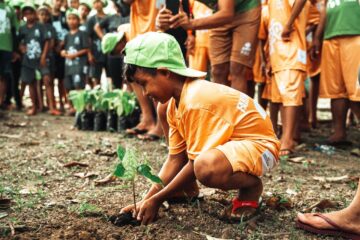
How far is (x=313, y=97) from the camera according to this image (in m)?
5.75

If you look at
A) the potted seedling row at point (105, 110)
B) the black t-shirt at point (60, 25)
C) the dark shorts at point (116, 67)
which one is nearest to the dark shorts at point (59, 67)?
the black t-shirt at point (60, 25)

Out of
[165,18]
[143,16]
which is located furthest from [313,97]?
[165,18]

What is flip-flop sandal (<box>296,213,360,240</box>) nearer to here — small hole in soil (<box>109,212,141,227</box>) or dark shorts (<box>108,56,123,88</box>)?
small hole in soil (<box>109,212,141,227</box>)

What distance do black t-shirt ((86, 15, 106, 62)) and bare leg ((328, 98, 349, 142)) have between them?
427 cm

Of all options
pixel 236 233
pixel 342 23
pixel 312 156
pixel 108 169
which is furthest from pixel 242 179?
pixel 342 23

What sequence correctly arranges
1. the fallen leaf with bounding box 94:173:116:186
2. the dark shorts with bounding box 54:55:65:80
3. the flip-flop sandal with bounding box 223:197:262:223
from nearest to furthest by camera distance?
the flip-flop sandal with bounding box 223:197:262:223 < the fallen leaf with bounding box 94:173:116:186 < the dark shorts with bounding box 54:55:65:80

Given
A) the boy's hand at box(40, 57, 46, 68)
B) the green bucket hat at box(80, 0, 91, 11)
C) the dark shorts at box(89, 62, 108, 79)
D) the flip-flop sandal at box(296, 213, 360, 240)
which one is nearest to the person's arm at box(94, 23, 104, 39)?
the dark shorts at box(89, 62, 108, 79)

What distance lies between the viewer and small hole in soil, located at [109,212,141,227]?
2168mm

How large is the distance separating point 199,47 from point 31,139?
2.02 m

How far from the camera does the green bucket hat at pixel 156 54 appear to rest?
2133mm

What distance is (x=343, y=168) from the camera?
367 cm

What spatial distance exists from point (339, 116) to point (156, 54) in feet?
9.78

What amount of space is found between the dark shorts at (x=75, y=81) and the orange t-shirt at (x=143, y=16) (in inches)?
118

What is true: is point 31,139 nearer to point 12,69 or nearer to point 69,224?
point 69,224
